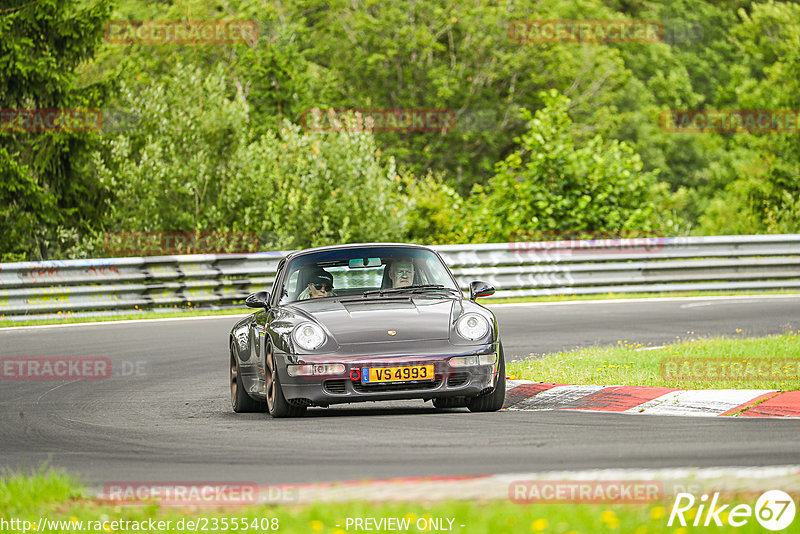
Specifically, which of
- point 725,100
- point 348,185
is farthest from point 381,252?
point 725,100

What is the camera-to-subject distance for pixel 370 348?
9305mm

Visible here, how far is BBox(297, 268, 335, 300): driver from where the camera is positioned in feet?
34.5

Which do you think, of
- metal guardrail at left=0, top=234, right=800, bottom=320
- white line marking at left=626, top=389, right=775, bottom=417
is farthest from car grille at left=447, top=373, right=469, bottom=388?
metal guardrail at left=0, top=234, right=800, bottom=320

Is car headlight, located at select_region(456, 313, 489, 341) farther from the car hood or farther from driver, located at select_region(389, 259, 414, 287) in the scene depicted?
driver, located at select_region(389, 259, 414, 287)

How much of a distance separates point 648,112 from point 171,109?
146ft

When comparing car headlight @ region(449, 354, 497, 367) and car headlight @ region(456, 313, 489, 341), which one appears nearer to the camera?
car headlight @ region(449, 354, 497, 367)

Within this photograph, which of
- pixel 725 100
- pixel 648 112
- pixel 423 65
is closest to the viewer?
pixel 423 65

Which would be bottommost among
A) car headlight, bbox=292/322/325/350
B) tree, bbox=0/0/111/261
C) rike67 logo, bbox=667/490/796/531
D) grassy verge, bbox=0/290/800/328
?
grassy verge, bbox=0/290/800/328

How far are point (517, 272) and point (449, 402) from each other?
42.4ft

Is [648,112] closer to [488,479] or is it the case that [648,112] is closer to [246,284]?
[246,284]

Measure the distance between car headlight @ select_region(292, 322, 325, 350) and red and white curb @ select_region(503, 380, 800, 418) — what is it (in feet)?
5.74

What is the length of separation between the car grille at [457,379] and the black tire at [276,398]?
3.72ft

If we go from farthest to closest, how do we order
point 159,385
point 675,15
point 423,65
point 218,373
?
point 675,15 → point 423,65 → point 218,373 → point 159,385

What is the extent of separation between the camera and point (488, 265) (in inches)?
899
